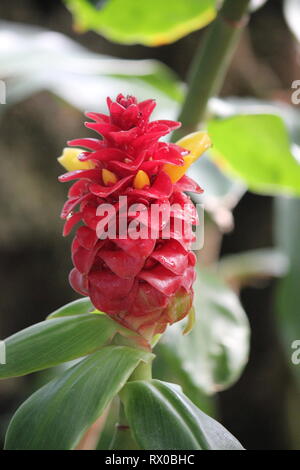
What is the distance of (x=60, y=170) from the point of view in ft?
5.08

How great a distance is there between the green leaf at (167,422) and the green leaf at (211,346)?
325 millimetres

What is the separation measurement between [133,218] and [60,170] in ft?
3.72

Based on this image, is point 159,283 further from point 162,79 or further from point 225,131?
point 162,79

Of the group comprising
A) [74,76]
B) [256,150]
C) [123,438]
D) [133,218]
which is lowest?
[123,438]

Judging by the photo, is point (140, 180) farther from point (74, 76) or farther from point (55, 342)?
point (74, 76)

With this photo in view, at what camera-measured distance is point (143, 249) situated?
0.44m

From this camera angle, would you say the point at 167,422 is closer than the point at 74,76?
Result: Yes

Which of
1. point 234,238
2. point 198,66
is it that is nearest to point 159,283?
point 198,66

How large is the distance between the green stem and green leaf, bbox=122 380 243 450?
1.20ft

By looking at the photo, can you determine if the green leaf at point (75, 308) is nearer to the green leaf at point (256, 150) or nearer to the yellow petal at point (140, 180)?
the yellow petal at point (140, 180)

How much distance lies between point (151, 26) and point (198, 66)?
0.30 metres

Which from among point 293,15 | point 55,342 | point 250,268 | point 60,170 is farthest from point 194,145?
point 60,170

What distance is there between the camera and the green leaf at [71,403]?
408 mm

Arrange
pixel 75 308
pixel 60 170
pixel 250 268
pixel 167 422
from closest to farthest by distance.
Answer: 1. pixel 167 422
2. pixel 75 308
3. pixel 250 268
4. pixel 60 170
